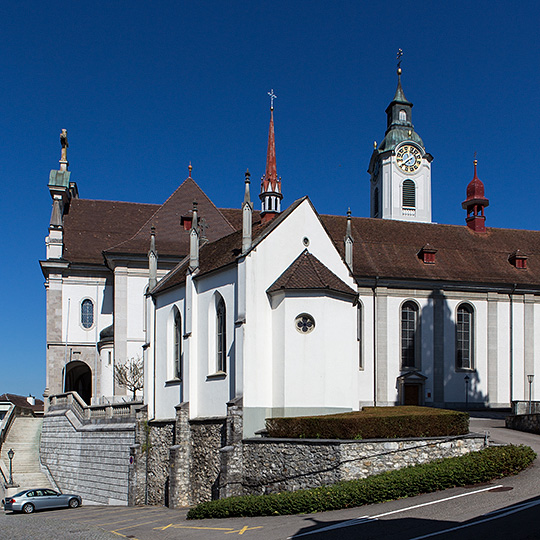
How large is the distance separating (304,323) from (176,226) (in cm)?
2212

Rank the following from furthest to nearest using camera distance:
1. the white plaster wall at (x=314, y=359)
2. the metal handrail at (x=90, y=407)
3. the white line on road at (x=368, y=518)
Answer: the metal handrail at (x=90, y=407), the white plaster wall at (x=314, y=359), the white line on road at (x=368, y=518)

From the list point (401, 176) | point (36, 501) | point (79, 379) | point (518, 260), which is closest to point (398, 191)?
point (401, 176)

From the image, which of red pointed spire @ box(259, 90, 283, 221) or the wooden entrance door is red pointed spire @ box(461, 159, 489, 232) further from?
red pointed spire @ box(259, 90, 283, 221)

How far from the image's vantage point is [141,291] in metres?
44.1

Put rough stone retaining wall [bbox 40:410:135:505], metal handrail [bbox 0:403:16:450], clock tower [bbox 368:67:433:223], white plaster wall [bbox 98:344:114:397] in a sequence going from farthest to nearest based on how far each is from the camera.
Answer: clock tower [bbox 368:67:433:223]
white plaster wall [bbox 98:344:114:397]
metal handrail [bbox 0:403:16:450]
rough stone retaining wall [bbox 40:410:135:505]

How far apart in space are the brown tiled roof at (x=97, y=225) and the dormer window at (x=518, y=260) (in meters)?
25.9

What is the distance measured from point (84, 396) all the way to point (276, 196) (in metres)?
Result: 26.6

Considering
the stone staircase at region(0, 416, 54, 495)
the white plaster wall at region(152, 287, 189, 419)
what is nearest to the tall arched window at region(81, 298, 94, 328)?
the stone staircase at region(0, 416, 54, 495)

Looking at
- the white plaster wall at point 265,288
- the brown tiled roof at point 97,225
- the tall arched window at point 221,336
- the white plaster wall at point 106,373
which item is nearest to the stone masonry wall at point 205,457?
the white plaster wall at point 265,288

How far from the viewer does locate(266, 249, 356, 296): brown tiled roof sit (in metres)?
25.5

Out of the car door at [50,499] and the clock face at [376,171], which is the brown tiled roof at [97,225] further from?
the clock face at [376,171]

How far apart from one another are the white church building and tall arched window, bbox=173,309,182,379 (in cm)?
9

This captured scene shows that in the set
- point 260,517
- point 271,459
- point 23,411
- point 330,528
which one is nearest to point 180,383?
point 271,459

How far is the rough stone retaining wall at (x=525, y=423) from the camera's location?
27359 mm
